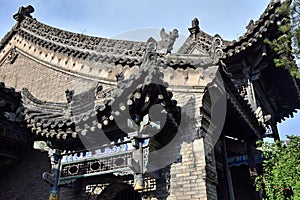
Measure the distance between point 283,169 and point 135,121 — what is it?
8.78 ft

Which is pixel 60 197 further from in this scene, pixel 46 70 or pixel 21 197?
pixel 46 70

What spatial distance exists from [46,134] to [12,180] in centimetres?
294

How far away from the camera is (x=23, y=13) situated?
12.9 m

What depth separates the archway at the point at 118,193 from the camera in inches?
270

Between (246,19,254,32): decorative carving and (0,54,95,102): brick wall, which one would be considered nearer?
(246,19,254,32): decorative carving

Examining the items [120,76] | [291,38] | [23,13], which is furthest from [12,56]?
[291,38]

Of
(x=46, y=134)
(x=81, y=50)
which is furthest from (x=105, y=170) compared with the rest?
(x=81, y=50)

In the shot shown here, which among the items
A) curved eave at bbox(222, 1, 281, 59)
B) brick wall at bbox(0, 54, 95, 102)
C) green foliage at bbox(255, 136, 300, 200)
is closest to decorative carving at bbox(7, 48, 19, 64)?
brick wall at bbox(0, 54, 95, 102)

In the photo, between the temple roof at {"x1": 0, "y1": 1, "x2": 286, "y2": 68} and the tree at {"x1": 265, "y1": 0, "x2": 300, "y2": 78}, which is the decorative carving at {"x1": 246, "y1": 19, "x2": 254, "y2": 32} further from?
the tree at {"x1": 265, "y1": 0, "x2": 300, "y2": 78}

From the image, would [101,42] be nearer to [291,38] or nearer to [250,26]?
[250,26]

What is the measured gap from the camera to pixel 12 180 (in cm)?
853

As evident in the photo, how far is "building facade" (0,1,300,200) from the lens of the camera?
593 centimetres

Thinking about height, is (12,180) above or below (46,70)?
below

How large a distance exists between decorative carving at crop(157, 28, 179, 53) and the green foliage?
3317 mm
